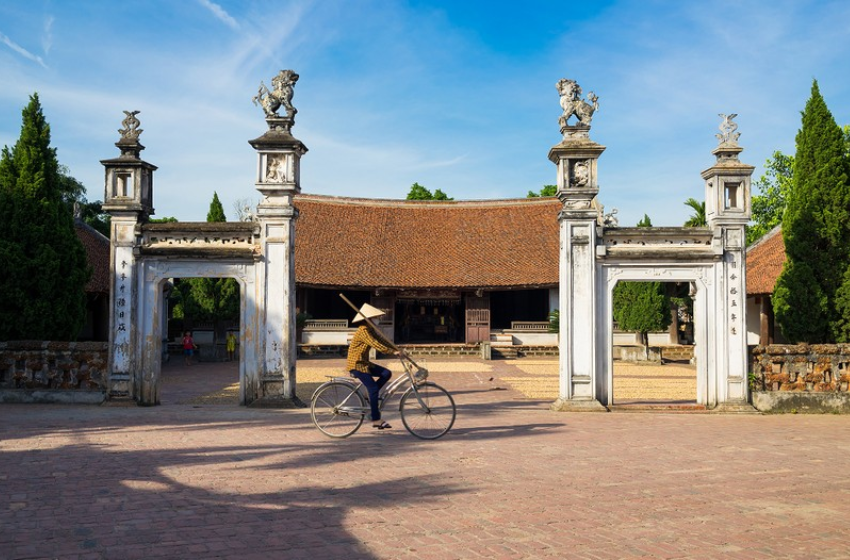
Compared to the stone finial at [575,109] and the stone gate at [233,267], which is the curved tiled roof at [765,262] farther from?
the stone gate at [233,267]

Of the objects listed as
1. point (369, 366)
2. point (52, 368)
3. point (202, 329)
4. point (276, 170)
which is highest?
point (276, 170)

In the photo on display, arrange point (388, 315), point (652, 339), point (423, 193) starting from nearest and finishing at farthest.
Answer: point (652, 339)
point (388, 315)
point (423, 193)

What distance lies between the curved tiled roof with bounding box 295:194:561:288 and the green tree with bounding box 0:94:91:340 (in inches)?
555

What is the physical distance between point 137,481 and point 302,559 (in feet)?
9.49

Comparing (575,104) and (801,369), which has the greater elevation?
(575,104)

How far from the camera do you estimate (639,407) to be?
41.7ft

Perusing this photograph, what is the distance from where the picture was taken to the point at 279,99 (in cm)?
1312

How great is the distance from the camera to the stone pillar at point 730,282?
12.4 meters

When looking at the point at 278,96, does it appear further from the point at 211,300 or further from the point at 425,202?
the point at 425,202

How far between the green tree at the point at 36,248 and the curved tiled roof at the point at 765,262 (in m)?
19.2

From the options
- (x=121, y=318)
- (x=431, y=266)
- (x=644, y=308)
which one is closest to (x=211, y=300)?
(x=431, y=266)

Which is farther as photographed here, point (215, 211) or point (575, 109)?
point (215, 211)

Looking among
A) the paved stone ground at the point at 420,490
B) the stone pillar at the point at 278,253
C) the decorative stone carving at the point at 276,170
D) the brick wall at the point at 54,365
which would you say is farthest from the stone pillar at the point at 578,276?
the brick wall at the point at 54,365

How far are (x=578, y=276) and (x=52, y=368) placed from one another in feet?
32.6
